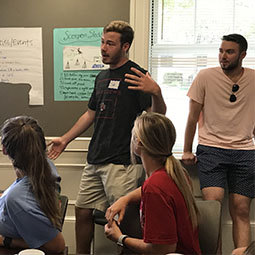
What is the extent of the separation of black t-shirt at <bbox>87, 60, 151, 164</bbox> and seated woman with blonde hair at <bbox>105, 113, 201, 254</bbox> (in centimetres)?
72

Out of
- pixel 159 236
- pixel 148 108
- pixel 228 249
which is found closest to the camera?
pixel 159 236

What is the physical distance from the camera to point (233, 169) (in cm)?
256

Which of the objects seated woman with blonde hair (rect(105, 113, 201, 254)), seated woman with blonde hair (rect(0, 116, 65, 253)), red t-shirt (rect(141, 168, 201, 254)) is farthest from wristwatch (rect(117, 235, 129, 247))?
seated woman with blonde hair (rect(0, 116, 65, 253))

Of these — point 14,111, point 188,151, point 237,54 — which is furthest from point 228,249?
point 14,111

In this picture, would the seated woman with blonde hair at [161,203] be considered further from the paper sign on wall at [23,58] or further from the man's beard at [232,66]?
the paper sign on wall at [23,58]

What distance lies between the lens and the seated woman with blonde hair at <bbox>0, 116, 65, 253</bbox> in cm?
137

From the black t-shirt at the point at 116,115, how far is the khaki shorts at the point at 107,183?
5 cm

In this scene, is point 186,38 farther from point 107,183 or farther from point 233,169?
point 107,183

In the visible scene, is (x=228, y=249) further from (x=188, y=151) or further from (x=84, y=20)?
(x=84, y=20)

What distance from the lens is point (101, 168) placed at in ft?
7.75

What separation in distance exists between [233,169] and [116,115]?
3.00 feet

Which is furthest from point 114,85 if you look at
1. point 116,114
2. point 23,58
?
point 23,58

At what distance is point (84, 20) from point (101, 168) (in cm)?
117

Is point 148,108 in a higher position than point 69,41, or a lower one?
lower
